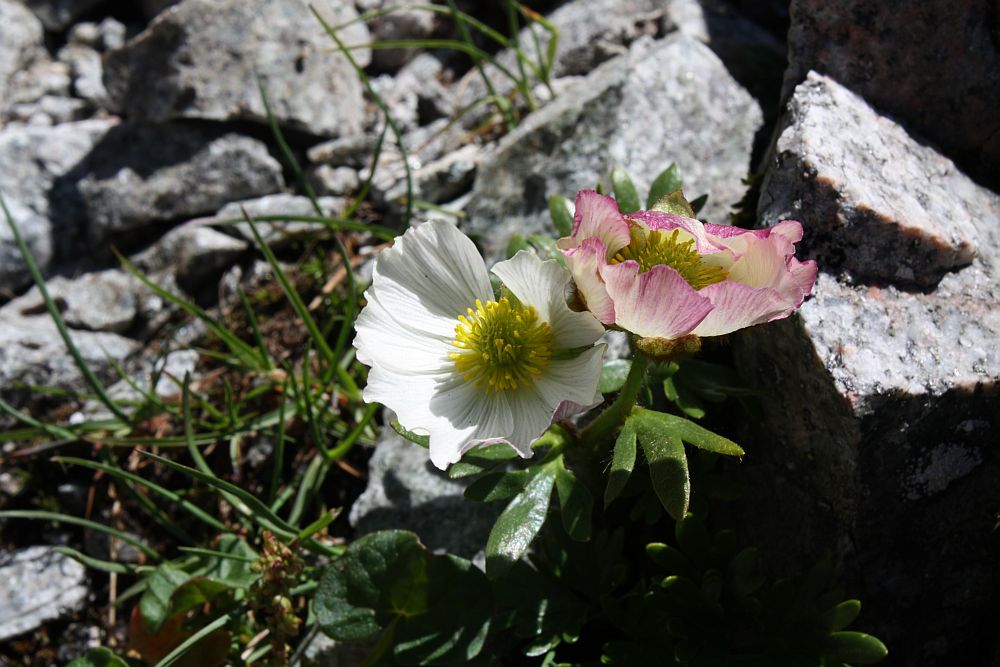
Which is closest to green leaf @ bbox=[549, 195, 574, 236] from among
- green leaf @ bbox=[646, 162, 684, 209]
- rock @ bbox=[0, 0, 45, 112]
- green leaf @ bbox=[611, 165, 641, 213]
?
green leaf @ bbox=[611, 165, 641, 213]

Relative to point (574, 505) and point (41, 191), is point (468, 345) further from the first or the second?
point (41, 191)

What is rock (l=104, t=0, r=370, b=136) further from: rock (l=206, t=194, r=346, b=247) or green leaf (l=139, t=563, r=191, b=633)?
green leaf (l=139, t=563, r=191, b=633)

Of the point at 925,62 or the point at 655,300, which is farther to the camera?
the point at 925,62

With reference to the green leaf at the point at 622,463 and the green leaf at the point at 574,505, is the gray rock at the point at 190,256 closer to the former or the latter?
the green leaf at the point at 574,505

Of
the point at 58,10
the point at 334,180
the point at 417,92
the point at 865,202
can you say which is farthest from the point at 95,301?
the point at 865,202

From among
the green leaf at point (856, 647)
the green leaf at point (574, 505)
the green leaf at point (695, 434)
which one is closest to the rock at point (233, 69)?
the green leaf at point (574, 505)
